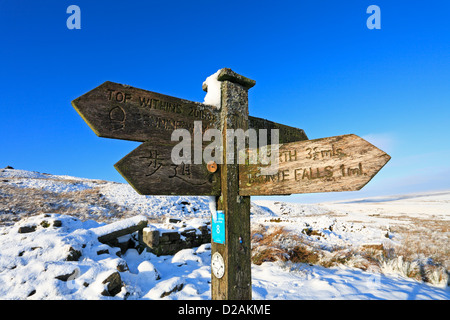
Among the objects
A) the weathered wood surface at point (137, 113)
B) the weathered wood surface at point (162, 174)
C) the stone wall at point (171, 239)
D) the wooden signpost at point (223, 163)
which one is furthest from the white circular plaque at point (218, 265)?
the stone wall at point (171, 239)

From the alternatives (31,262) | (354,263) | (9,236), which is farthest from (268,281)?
(9,236)

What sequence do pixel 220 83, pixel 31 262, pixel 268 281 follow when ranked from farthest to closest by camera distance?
pixel 268 281 → pixel 31 262 → pixel 220 83

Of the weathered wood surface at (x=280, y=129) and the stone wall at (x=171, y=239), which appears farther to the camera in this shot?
the stone wall at (x=171, y=239)

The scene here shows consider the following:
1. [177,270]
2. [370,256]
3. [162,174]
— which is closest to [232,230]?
[162,174]

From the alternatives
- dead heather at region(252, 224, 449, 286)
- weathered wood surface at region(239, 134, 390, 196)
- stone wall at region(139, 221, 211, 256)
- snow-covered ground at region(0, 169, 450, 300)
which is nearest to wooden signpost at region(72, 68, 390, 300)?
weathered wood surface at region(239, 134, 390, 196)

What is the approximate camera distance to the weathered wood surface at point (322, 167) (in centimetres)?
156

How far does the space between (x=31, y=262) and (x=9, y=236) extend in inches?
62.9

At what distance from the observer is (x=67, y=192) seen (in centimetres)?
1841

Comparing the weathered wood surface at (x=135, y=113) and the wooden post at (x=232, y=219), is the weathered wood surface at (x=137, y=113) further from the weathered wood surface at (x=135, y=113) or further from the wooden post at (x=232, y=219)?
the wooden post at (x=232, y=219)

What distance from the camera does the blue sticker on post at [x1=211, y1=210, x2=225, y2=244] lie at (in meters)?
2.24

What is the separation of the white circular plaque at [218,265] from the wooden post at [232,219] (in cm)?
3

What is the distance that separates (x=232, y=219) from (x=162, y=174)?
30.2 inches

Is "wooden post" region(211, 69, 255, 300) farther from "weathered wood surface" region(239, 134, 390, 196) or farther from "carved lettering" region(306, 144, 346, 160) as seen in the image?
"carved lettering" region(306, 144, 346, 160)
